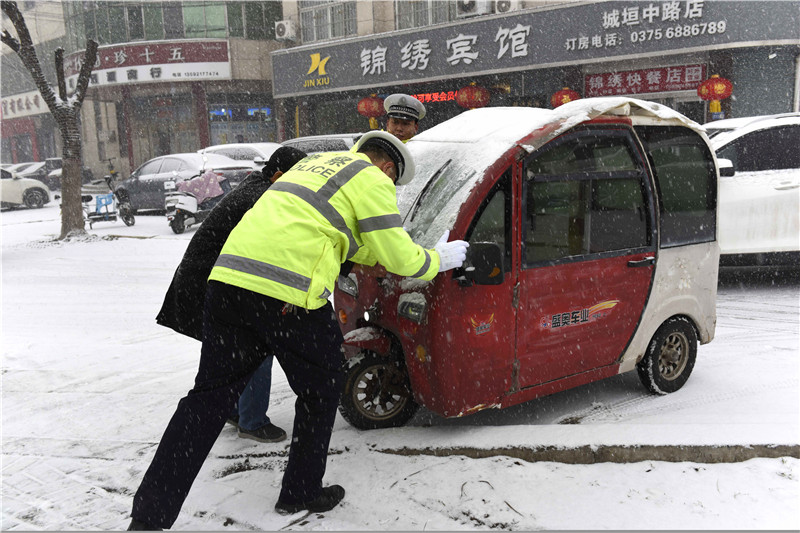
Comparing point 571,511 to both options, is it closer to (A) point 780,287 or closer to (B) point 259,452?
(B) point 259,452

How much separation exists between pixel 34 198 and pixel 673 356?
74.4 feet

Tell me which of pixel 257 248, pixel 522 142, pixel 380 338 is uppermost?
pixel 522 142

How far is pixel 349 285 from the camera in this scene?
390 cm

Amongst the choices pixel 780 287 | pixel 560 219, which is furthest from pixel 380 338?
pixel 780 287

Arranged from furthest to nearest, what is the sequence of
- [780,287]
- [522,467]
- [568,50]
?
[568,50], [780,287], [522,467]

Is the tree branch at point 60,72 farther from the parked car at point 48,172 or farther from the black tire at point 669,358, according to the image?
the parked car at point 48,172

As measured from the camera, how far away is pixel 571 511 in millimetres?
3002

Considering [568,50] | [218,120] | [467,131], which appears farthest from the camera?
[218,120]

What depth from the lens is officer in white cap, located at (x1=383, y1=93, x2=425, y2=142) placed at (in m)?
5.14

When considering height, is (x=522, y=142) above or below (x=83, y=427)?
above

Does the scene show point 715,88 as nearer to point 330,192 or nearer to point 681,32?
point 681,32

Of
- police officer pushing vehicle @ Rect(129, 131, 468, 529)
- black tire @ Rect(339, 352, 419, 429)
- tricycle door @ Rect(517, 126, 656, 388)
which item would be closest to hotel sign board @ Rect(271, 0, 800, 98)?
tricycle door @ Rect(517, 126, 656, 388)

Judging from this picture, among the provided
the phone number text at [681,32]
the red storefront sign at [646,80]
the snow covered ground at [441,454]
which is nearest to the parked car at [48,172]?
the red storefront sign at [646,80]

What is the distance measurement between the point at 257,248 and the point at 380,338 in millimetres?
1124
